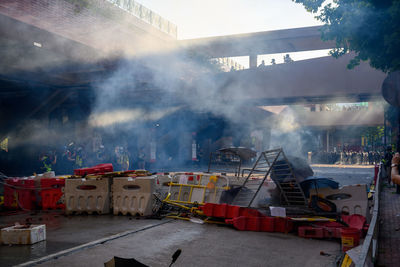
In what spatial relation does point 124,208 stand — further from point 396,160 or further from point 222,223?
point 396,160

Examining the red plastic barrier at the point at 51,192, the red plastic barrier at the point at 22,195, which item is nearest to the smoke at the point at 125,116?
the red plastic barrier at the point at 22,195

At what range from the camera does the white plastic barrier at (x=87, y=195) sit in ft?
24.0

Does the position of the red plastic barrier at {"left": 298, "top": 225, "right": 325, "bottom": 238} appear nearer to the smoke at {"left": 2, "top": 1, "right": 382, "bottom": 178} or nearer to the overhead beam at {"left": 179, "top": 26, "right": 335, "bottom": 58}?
the smoke at {"left": 2, "top": 1, "right": 382, "bottom": 178}

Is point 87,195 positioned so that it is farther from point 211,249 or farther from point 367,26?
point 367,26

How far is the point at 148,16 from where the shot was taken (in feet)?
60.7

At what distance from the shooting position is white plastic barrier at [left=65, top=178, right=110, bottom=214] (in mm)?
7328

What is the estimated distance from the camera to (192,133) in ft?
84.9

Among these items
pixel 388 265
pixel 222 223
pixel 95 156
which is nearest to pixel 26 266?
pixel 222 223

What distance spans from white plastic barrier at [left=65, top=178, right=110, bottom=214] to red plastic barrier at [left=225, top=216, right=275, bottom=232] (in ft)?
9.70

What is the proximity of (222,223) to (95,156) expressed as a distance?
12927 mm

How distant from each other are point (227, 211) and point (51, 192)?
14.4ft

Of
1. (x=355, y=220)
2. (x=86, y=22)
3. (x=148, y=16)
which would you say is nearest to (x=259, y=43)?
(x=148, y=16)

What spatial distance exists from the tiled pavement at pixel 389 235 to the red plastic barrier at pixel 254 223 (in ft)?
5.35

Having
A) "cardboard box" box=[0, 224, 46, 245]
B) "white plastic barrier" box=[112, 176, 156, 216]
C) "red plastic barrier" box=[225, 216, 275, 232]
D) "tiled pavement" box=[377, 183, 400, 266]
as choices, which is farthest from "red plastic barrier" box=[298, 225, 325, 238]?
"cardboard box" box=[0, 224, 46, 245]
